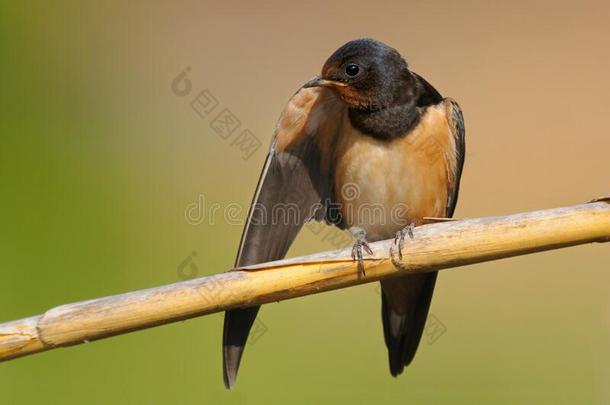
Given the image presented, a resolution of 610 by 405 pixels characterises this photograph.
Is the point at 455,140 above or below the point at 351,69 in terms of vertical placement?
below

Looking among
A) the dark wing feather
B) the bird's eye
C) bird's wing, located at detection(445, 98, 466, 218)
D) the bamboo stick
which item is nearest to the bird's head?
the bird's eye

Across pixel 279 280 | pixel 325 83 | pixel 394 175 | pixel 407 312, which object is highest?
pixel 325 83

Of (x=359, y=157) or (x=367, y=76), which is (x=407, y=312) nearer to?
(x=359, y=157)

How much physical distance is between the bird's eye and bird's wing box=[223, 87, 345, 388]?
105 millimetres

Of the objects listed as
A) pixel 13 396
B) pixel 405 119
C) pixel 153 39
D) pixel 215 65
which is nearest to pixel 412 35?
pixel 215 65

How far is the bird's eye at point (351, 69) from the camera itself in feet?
6.36

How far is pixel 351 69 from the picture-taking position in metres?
1.94

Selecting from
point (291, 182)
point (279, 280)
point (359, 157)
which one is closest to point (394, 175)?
point (359, 157)

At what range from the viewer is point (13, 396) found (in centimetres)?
239

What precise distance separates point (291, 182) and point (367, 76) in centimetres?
30

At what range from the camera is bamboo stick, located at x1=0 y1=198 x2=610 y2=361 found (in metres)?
1.33

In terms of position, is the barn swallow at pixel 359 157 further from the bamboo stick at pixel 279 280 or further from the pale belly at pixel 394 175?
the bamboo stick at pixel 279 280

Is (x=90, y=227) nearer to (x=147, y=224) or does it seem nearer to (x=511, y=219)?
(x=147, y=224)

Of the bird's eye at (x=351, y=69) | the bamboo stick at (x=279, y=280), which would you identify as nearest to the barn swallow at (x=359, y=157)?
the bird's eye at (x=351, y=69)
